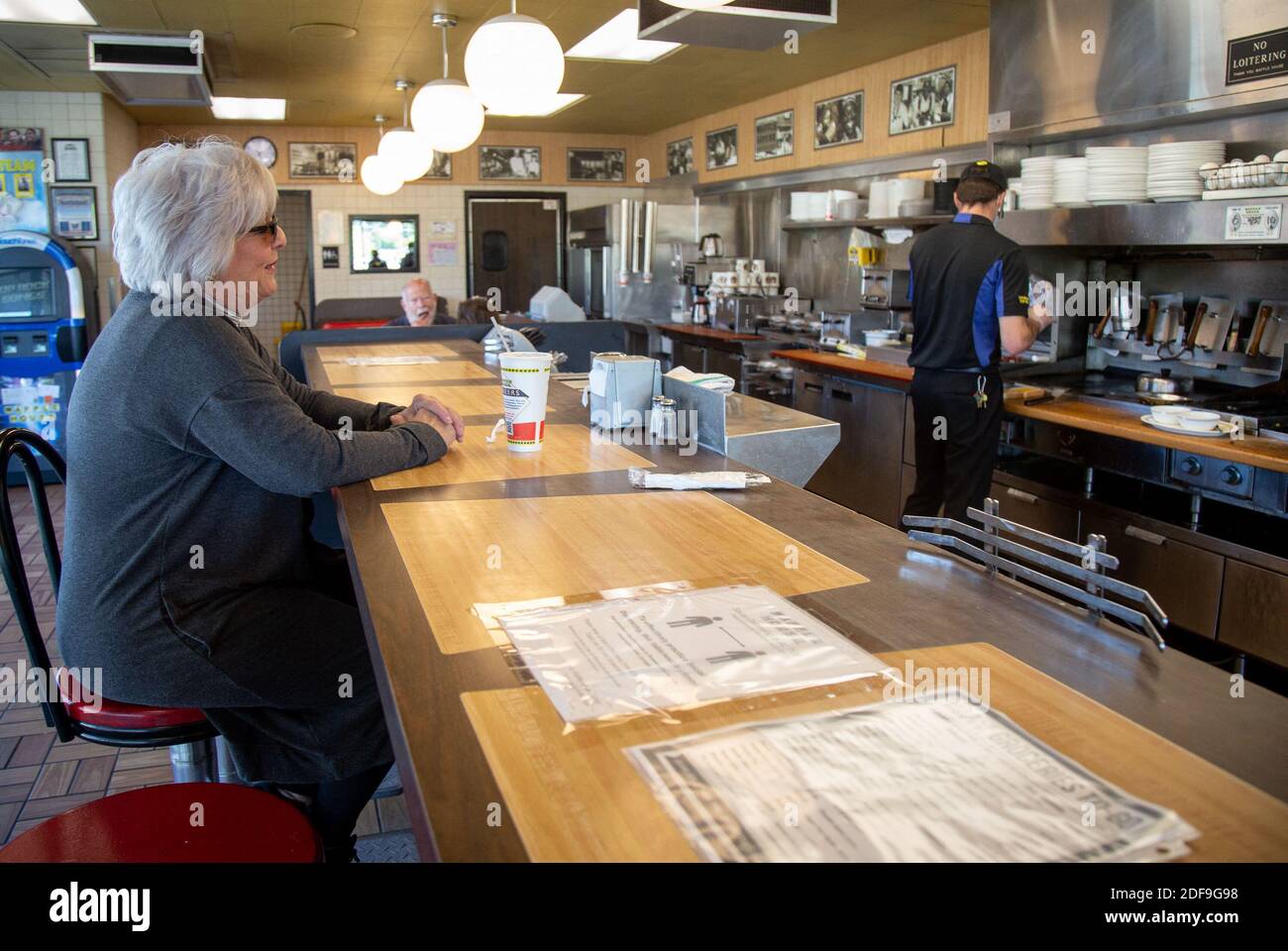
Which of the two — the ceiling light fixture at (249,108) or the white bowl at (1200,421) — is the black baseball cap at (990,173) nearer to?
the white bowl at (1200,421)

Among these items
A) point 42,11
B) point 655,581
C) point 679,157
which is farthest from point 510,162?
point 655,581

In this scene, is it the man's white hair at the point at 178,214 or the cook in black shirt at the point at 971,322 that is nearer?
the man's white hair at the point at 178,214

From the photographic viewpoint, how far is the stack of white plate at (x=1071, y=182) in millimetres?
4340

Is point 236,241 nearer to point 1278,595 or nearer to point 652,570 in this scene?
point 652,570

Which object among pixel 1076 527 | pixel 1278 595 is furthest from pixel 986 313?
pixel 1278 595

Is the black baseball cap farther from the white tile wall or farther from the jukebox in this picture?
the white tile wall

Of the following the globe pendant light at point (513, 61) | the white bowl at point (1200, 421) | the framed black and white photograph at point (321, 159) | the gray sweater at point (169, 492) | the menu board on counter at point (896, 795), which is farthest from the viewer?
the framed black and white photograph at point (321, 159)

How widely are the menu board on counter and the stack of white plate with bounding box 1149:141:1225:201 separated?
11.5 ft

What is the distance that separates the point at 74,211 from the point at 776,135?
5571 mm

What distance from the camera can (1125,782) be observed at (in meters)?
1.00

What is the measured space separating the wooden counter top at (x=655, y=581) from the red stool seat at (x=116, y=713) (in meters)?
0.46

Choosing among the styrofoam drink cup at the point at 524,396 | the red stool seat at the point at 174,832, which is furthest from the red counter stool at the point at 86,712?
the styrofoam drink cup at the point at 524,396
